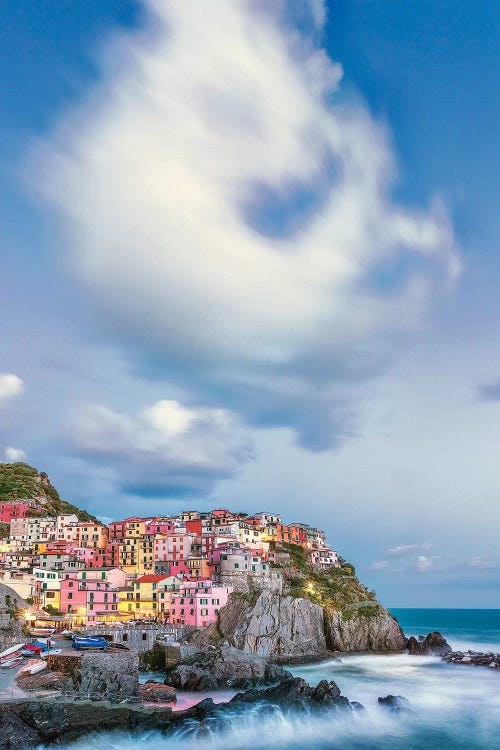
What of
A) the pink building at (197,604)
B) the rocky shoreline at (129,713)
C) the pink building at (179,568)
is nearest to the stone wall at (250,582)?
the pink building at (197,604)

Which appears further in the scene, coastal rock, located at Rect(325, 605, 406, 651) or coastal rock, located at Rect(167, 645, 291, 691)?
coastal rock, located at Rect(325, 605, 406, 651)

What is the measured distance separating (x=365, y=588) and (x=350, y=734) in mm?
55897

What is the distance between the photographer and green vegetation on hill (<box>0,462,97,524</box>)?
11256 centimetres

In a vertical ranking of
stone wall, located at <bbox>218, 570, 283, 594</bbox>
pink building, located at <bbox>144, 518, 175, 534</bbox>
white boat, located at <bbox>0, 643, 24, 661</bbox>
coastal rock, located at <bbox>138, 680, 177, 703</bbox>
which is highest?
pink building, located at <bbox>144, 518, 175, 534</bbox>

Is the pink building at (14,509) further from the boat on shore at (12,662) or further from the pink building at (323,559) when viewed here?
the boat on shore at (12,662)

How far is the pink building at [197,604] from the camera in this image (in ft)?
229

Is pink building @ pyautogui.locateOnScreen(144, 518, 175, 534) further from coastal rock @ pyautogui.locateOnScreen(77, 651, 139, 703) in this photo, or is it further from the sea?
coastal rock @ pyautogui.locateOnScreen(77, 651, 139, 703)

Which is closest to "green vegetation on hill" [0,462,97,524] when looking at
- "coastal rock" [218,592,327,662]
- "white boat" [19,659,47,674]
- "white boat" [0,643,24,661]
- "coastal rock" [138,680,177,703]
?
"coastal rock" [218,592,327,662]

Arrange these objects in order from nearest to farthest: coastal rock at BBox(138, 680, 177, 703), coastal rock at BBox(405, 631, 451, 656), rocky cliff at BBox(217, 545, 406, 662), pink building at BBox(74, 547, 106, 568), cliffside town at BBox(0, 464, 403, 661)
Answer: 1. coastal rock at BBox(138, 680, 177, 703)
2. rocky cliff at BBox(217, 545, 406, 662)
3. cliffside town at BBox(0, 464, 403, 661)
4. coastal rock at BBox(405, 631, 451, 656)
5. pink building at BBox(74, 547, 106, 568)

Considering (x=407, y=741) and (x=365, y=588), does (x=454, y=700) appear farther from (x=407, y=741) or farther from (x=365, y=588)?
(x=365, y=588)

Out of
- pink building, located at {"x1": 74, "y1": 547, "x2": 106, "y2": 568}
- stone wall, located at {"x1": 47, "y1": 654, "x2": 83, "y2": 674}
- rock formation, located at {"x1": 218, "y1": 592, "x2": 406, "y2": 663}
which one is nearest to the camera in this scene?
stone wall, located at {"x1": 47, "y1": 654, "x2": 83, "y2": 674}

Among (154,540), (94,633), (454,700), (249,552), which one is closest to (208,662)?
(94,633)

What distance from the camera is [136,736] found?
33938 millimetres

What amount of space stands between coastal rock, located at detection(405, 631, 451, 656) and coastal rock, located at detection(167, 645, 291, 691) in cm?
3266
